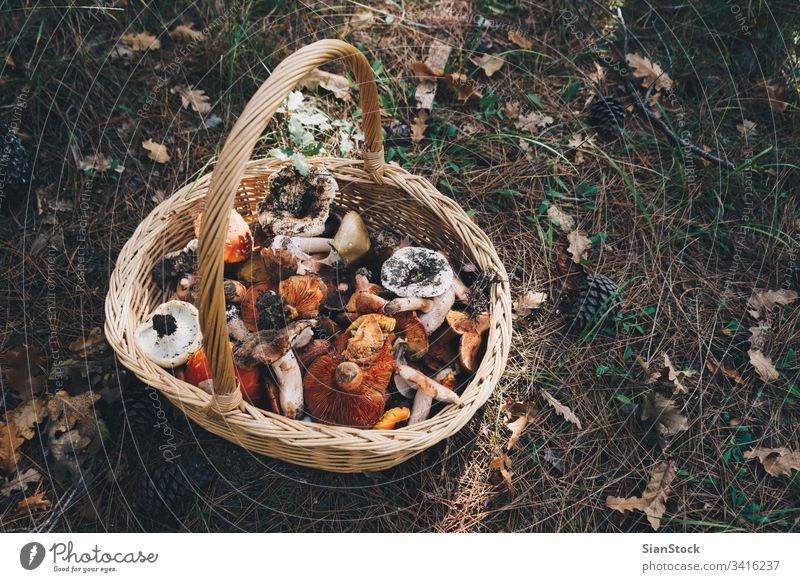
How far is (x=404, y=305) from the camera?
2793 millimetres

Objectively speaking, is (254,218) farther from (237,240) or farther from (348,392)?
(348,392)

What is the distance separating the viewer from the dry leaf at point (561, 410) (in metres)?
3.18

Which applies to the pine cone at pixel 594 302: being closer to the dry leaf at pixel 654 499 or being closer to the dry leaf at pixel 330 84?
the dry leaf at pixel 654 499

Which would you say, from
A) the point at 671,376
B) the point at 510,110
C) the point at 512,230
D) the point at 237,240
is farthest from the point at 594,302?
the point at 237,240

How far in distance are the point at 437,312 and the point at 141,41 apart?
3091 millimetres

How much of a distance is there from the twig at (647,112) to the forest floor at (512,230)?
0.02 m

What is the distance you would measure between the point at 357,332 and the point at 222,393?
2.22 feet

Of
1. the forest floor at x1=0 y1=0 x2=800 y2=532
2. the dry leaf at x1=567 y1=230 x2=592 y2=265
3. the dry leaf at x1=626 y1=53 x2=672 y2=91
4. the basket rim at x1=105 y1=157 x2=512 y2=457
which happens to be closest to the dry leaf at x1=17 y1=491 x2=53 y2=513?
the forest floor at x1=0 y1=0 x2=800 y2=532

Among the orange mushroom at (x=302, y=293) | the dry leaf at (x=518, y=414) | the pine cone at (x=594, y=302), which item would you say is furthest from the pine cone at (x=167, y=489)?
the pine cone at (x=594, y=302)

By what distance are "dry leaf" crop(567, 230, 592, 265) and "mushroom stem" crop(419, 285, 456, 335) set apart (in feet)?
3.75

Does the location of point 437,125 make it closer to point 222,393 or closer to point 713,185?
point 713,185

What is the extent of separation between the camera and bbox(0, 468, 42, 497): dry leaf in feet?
9.34
